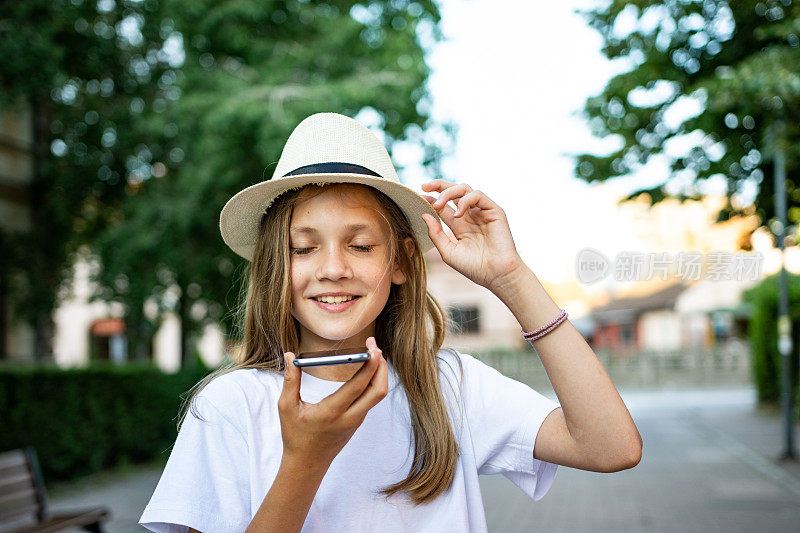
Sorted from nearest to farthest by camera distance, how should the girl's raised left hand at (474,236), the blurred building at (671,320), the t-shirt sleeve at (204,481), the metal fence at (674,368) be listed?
the t-shirt sleeve at (204,481)
the girl's raised left hand at (474,236)
the metal fence at (674,368)
the blurred building at (671,320)

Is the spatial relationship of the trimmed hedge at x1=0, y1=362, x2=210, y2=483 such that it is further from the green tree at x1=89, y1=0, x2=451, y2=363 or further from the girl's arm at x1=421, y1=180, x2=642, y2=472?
the girl's arm at x1=421, y1=180, x2=642, y2=472

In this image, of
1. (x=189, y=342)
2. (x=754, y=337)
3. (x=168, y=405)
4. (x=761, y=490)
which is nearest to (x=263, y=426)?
(x=761, y=490)

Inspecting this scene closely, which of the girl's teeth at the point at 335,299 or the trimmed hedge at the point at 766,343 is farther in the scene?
the trimmed hedge at the point at 766,343

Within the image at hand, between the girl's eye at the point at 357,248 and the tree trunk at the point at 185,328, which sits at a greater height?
the girl's eye at the point at 357,248

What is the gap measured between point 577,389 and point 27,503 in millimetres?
5366

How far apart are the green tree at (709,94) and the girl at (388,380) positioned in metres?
5.42

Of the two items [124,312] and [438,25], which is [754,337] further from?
[124,312]

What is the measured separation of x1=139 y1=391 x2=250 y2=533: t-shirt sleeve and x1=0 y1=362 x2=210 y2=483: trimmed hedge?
23.6 feet

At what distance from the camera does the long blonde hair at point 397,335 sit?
175cm

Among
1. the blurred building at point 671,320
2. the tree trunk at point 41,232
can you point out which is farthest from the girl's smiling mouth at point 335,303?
the blurred building at point 671,320

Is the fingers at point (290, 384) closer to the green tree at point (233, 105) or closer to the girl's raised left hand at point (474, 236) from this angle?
the girl's raised left hand at point (474, 236)

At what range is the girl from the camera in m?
1.65

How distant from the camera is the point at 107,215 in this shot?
14.0m

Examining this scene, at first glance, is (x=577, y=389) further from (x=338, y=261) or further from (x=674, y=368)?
(x=674, y=368)
